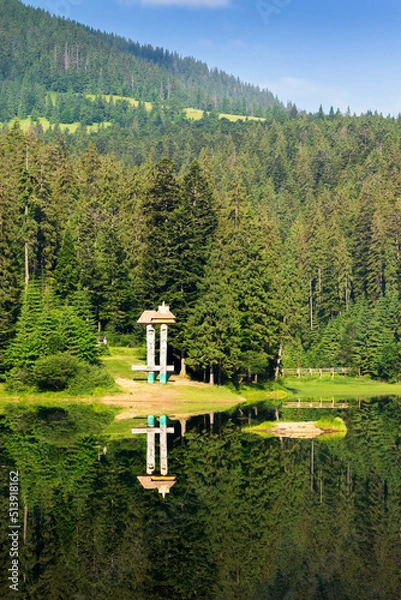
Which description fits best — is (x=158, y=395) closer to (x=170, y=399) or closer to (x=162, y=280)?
(x=170, y=399)

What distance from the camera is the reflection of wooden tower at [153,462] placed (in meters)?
41.1

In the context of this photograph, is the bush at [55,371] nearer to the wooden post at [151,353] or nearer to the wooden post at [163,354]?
the wooden post at [151,353]

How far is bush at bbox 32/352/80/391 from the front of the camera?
7269 cm

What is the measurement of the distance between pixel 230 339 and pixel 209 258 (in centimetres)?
1039

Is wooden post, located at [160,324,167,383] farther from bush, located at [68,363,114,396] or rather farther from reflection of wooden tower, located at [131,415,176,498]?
reflection of wooden tower, located at [131,415,176,498]

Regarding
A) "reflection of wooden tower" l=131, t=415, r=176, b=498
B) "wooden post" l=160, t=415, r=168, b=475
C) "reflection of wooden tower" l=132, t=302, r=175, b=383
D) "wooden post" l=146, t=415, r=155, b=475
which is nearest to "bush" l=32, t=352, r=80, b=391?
"reflection of wooden tower" l=132, t=302, r=175, b=383

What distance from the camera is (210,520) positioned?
3591 centimetres

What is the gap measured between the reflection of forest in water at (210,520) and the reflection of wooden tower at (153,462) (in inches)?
18.9

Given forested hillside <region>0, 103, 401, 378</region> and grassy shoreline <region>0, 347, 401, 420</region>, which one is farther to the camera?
forested hillside <region>0, 103, 401, 378</region>

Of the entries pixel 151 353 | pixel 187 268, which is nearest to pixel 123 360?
pixel 151 353

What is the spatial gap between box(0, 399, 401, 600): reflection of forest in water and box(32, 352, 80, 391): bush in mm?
16799

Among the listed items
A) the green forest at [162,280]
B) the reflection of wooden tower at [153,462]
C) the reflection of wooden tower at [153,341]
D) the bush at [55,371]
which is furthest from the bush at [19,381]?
the reflection of wooden tower at [153,462]

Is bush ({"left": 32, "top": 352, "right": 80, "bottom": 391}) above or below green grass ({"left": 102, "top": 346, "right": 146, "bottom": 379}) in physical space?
above

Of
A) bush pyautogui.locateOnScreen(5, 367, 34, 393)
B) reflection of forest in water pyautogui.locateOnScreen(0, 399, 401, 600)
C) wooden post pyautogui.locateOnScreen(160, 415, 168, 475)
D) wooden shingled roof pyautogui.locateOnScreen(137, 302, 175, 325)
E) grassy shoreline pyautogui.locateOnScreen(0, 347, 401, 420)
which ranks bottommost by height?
grassy shoreline pyautogui.locateOnScreen(0, 347, 401, 420)
